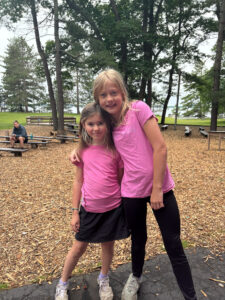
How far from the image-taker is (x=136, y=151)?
4.74ft

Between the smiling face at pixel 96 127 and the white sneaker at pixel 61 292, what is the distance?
51.0 inches

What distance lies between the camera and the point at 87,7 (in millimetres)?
12945

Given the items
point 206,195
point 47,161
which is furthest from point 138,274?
point 47,161

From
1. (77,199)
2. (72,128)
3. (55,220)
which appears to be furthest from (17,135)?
(77,199)

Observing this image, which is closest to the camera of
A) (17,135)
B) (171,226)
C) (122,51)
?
(171,226)

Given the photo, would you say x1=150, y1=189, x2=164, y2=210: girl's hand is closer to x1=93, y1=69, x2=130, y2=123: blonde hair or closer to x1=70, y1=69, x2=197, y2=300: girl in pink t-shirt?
x1=70, y1=69, x2=197, y2=300: girl in pink t-shirt

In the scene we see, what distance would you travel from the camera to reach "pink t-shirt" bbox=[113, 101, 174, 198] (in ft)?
4.59

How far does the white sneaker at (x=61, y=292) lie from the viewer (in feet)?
5.77

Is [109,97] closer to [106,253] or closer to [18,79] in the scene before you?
[106,253]

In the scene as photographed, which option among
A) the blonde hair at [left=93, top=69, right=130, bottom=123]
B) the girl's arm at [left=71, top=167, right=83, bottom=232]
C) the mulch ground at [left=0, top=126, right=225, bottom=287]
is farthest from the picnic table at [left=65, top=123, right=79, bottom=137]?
the blonde hair at [left=93, top=69, right=130, bottom=123]

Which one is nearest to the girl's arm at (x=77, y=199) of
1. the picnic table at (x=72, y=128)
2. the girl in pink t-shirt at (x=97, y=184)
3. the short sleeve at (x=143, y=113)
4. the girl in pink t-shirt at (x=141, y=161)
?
the girl in pink t-shirt at (x=97, y=184)

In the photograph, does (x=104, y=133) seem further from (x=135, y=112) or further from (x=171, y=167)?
(x=171, y=167)

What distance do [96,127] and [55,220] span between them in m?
→ 2.14

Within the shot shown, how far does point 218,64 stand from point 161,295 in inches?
509
